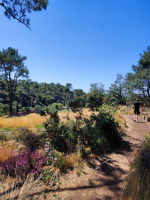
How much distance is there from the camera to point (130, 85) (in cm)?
1120

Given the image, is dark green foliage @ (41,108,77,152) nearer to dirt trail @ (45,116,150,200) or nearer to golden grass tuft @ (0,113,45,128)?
dirt trail @ (45,116,150,200)

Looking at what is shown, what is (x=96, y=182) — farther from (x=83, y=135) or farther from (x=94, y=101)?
(x=94, y=101)

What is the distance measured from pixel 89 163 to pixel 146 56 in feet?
60.3

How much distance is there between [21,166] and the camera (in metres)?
2.37

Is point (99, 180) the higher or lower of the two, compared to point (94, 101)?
lower

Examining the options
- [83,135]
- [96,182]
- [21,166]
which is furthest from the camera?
[83,135]

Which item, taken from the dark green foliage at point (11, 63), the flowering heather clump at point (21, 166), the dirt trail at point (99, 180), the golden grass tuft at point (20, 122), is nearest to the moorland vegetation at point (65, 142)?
the flowering heather clump at point (21, 166)

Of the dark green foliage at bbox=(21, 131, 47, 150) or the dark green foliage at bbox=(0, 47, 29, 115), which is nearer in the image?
the dark green foliage at bbox=(21, 131, 47, 150)

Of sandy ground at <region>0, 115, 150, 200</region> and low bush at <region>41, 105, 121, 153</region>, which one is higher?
low bush at <region>41, 105, 121, 153</region>

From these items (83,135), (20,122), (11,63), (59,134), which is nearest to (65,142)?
(59,134)

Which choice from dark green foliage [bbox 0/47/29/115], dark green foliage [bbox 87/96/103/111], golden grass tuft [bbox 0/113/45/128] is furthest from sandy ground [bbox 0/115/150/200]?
dark green foliage [bbox 0/47/29/115]

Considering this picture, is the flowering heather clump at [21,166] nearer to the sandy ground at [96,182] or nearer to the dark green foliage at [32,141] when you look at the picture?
the sandy ground at [96,182]

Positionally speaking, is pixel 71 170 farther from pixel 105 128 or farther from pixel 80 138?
pixel 105 128

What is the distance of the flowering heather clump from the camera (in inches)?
89.2
